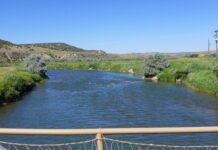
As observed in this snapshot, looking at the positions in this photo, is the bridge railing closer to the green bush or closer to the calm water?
the calm water

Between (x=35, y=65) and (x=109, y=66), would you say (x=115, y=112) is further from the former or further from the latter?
(x=109, y=66)

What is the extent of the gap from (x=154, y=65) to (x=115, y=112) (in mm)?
43429

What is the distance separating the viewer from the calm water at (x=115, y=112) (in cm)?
2539

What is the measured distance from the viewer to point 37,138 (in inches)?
992

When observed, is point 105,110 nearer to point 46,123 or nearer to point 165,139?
point 46,123

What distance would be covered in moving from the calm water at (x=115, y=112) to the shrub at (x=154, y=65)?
2666cm

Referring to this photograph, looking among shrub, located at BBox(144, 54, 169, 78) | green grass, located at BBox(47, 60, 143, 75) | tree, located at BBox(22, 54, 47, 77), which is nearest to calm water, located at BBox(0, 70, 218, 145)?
shrub, located at BBox(144, 54, 169, 78)

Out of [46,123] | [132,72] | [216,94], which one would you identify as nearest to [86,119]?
[46,123]

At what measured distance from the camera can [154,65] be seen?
257ft

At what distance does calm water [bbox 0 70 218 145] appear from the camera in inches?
1000

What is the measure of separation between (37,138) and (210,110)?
17800 millimetres

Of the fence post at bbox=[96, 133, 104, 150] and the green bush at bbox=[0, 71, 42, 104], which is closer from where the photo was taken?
the fence post at bbox=[96, 133, 104, 150]

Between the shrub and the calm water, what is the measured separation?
26.7m

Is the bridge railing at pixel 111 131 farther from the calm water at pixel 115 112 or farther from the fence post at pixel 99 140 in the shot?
the calm water at pixel 115 112
